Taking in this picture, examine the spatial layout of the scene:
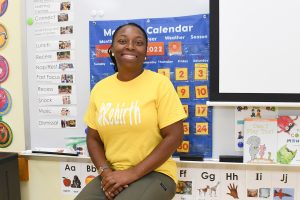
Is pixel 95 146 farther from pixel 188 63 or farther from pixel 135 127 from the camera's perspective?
pixel 188 63

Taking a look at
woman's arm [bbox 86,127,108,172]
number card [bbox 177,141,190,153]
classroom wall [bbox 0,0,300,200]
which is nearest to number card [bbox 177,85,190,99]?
number card [bbox 177,141,190,153]

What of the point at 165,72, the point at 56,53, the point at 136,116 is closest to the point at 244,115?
the point at 165,72

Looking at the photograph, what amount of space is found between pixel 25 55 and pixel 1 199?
33.5 inches

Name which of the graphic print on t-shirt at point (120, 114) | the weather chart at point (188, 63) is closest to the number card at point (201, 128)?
the weather chart at point (188, 63)

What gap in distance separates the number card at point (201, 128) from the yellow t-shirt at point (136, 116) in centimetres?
23

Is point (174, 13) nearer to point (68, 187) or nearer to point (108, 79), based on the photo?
point (108, 79)

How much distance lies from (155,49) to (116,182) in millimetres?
737

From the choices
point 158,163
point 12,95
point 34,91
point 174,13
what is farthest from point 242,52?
point 12,95

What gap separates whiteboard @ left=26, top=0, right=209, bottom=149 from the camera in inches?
69.7

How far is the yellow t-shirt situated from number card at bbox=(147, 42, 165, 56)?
0.65ft

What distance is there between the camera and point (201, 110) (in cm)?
170

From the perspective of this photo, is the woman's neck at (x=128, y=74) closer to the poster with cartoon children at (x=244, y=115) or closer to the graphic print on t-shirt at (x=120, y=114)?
the graphic print on t-shirt at (x=120, y=114)

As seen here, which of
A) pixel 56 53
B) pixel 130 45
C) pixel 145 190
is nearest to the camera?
pixel 145 190

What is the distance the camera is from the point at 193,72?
1693 millimetres
